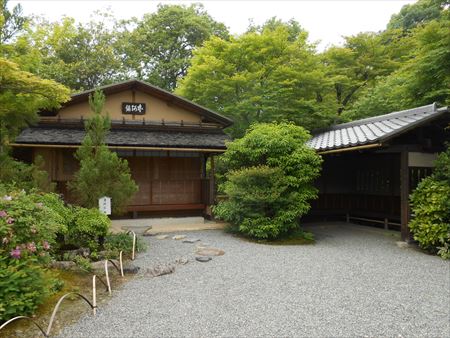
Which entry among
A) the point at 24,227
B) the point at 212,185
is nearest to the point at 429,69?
the point at 212,185

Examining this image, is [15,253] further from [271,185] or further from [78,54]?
[78,54]

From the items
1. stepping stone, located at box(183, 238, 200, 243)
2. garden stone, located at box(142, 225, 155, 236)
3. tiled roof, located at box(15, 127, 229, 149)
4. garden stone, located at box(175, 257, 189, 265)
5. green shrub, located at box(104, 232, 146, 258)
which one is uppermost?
tiled roof, located at box(15, 127, 229, 149)

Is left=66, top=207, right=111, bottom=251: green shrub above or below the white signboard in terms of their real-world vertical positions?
below

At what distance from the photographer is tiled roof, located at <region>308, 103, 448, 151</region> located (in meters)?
8.22

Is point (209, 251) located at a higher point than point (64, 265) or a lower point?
lower

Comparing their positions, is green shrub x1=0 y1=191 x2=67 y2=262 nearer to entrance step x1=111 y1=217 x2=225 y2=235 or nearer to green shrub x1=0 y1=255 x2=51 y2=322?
green shrub x1=0 y1=255 x2=51 y2=322

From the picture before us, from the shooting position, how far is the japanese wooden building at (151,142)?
1102 centimetres

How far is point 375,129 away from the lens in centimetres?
949

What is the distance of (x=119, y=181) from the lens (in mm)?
7680

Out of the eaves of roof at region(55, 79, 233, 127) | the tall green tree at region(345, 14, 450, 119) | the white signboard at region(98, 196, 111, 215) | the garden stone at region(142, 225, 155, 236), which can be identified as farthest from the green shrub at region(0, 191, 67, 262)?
the tall green tree at region(345, 14, 450, 119)

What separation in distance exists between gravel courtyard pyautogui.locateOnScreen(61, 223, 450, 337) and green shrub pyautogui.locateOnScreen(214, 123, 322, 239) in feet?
3.93

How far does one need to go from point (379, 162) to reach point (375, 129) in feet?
7.79

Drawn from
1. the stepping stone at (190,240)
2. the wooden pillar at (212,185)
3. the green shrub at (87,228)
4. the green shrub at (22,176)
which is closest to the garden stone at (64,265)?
the green shrub at (87,228)

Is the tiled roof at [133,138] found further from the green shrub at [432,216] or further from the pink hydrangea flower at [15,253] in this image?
the pink hydrangea flower at [15,253]
